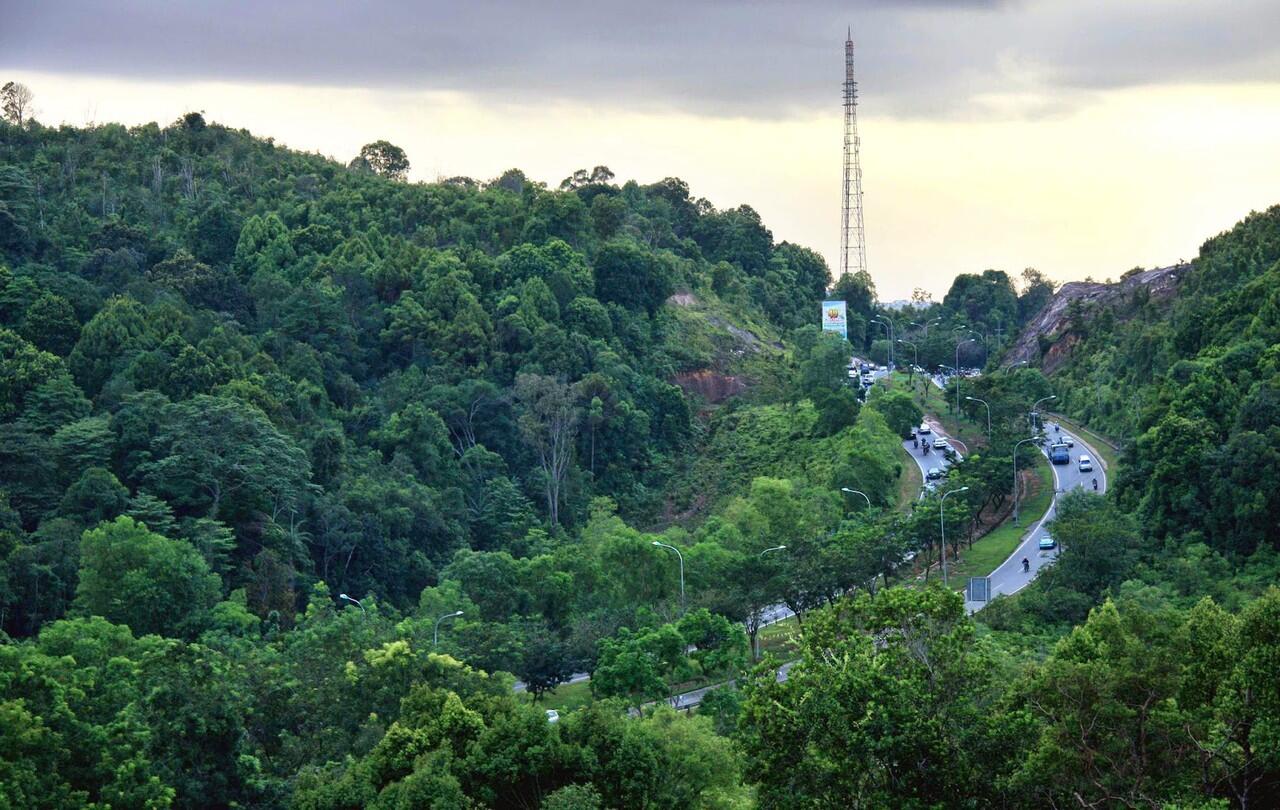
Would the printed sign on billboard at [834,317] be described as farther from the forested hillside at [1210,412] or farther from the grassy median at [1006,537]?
the grassy median at [1006,537]

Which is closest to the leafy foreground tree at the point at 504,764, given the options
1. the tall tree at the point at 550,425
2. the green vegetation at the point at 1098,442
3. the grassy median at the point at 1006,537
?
the grassy median at the point at 1006,537

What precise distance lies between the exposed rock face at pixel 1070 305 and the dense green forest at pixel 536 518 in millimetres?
4308

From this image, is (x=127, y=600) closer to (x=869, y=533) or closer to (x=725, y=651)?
(x=725, y=651)

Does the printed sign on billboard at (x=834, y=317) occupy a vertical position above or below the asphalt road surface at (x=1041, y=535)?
above

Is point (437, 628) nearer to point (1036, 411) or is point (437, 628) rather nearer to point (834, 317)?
point (1036, 411)

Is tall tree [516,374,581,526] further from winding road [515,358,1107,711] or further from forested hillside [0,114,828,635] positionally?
winding road [515,358,1107,711]

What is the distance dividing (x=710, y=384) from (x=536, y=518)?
72.0 ft

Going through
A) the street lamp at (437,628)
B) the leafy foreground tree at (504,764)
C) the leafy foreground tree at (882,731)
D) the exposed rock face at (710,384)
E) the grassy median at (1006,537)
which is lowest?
the grassy median at (1006,537)

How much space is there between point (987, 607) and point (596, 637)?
1279cm

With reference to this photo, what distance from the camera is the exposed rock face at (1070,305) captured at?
10088 centimetres

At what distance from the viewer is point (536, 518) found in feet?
235

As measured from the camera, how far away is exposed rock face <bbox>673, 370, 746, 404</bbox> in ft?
295

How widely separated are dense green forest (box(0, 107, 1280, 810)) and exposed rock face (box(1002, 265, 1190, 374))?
4308 millimetres

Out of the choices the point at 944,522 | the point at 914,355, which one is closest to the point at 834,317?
the point at 914,355
